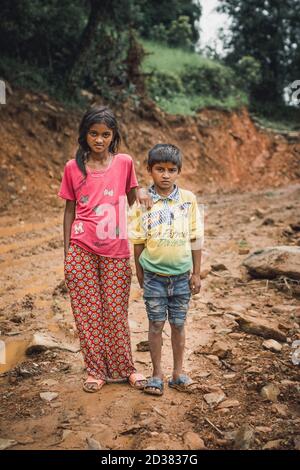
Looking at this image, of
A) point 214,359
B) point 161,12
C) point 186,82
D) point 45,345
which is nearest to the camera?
point 214,359

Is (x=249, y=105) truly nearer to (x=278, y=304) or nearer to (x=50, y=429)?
(x=278, y=304)

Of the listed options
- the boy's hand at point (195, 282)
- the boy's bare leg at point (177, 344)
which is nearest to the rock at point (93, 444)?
the boy's bare leg at point (177, 344)

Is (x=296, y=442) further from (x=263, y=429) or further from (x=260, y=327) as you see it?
(x=260, y=327)

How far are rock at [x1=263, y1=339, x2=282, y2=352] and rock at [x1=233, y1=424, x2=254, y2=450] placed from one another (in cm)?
111

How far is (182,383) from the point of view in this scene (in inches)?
106

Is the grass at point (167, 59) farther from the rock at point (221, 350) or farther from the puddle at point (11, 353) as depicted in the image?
the rock at point (221, 350)

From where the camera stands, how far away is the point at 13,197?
7.84 metres

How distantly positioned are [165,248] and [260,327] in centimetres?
135

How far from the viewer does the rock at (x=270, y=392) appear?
2537mm

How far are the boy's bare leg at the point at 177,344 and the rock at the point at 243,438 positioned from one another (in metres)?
0.62

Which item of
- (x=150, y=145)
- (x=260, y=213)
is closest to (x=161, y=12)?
(x=150, y=145)

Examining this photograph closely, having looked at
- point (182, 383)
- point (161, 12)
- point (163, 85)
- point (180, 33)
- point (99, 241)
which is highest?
point (161, 12)

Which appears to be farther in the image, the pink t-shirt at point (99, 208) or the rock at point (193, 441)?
the pink t-shirt at point (99, 208)

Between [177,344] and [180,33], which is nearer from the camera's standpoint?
[177,344]
